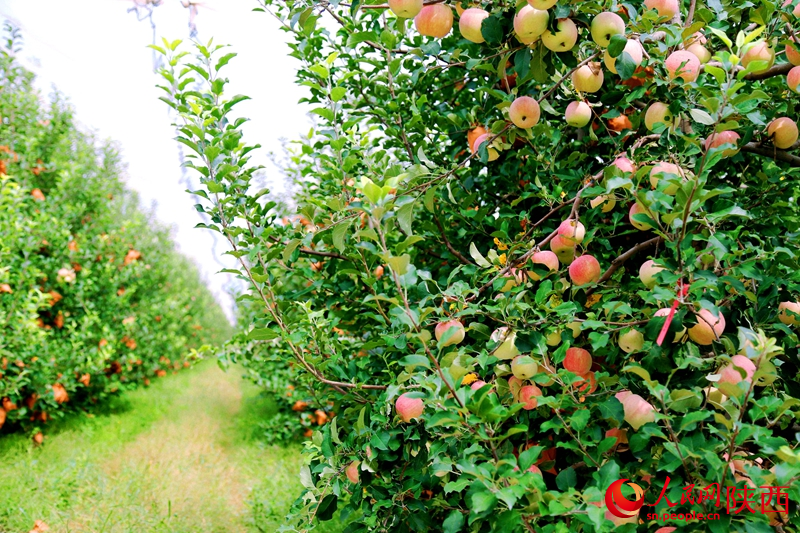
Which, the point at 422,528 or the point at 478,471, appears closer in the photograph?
the point at 478,471

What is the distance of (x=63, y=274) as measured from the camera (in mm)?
3254

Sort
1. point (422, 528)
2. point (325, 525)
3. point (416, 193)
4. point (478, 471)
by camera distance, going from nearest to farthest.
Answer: point (478, 471) < point (422, 528) < point (416, 193) < point (325, 525)

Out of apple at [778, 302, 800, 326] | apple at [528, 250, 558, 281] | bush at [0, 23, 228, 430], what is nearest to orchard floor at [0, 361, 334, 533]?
bush at [0, 23, 228, 430]

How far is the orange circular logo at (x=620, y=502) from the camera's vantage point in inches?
31.2

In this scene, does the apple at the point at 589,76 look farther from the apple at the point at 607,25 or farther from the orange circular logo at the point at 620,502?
the orange circular logo at the point at 620,502

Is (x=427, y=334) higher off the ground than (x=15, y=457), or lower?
higher

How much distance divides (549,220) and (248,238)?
0.73 m

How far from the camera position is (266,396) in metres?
3.44

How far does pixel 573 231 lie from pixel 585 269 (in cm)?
7

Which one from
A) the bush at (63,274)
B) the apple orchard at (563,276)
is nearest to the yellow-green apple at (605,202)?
the apple orchard at (563,276)

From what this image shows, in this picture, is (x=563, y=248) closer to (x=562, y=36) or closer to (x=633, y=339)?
(x=633, y=339)

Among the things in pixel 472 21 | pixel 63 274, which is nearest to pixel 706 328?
pixel 472 21

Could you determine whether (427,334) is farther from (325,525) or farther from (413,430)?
(325,525)

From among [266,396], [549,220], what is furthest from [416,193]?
[266,396]
